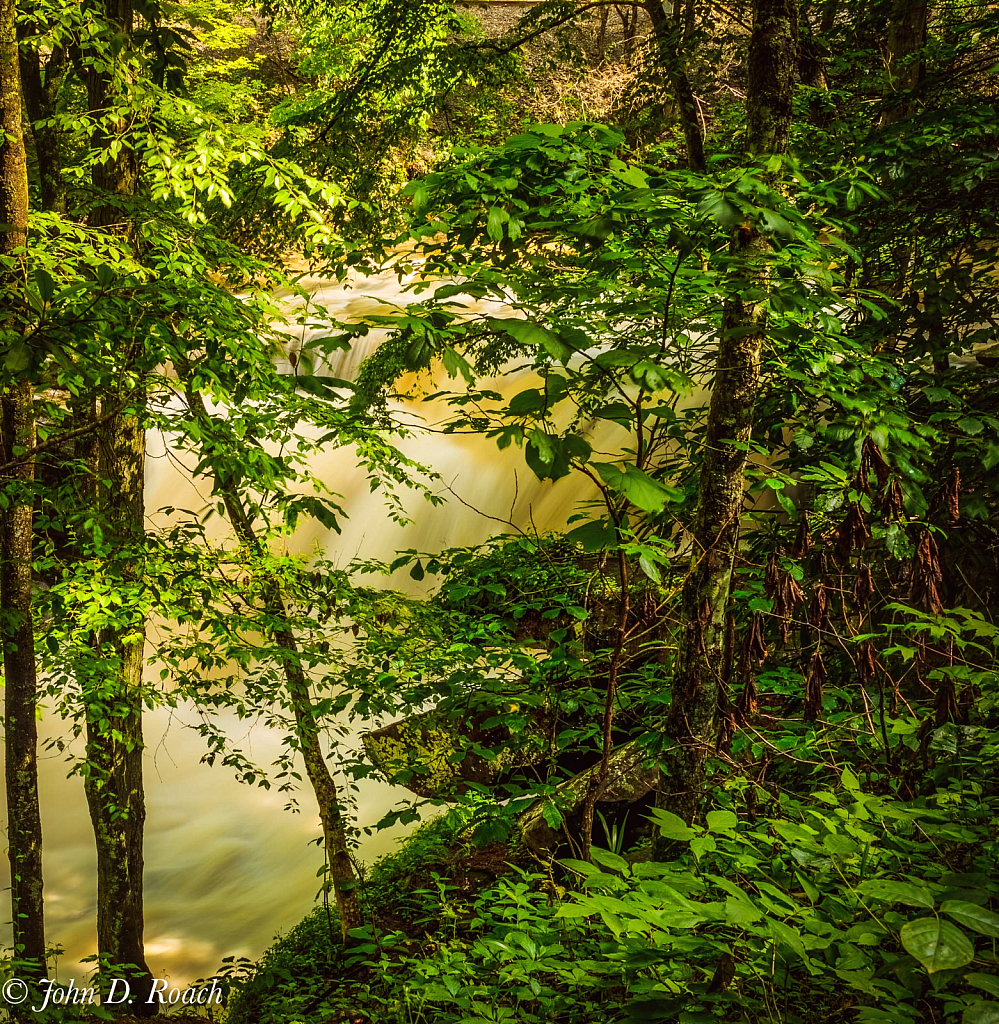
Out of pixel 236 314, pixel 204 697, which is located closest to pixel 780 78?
pixel 236 314

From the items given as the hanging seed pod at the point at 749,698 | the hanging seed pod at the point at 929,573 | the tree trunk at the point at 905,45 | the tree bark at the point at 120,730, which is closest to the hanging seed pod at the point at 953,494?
the hanging seed pod at the point at 929,573

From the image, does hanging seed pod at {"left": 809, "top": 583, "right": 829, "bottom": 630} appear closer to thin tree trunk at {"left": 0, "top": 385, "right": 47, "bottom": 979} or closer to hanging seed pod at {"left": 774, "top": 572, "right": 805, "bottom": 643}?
Result: hanging seed pod at {"left": 774, "top": 572, "right": 805, "bottom": 643}

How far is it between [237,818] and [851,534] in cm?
745

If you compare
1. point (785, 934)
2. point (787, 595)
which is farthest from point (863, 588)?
point (785, 934)

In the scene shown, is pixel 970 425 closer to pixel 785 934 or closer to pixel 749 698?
pixel 749 698

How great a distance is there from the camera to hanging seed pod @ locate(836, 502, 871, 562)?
2.07m

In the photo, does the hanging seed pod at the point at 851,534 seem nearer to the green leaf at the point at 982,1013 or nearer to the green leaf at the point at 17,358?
the green leaf at the point at 982,1013

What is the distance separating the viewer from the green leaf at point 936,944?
1.07 m

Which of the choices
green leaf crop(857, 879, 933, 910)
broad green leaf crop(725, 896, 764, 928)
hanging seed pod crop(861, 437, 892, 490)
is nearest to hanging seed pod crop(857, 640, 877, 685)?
hanging seed pod crop(861, 437, 892, 490)

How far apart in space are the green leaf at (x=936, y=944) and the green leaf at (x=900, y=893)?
35 millimetres

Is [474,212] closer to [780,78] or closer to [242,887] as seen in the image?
[780,78]

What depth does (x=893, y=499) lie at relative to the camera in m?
2.13

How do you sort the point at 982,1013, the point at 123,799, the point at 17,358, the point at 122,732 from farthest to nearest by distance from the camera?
1. the point at 123,799
2. the point at 122,732
3. the point at 17,358
4. the point at 982,1013

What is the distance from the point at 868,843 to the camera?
171cm
